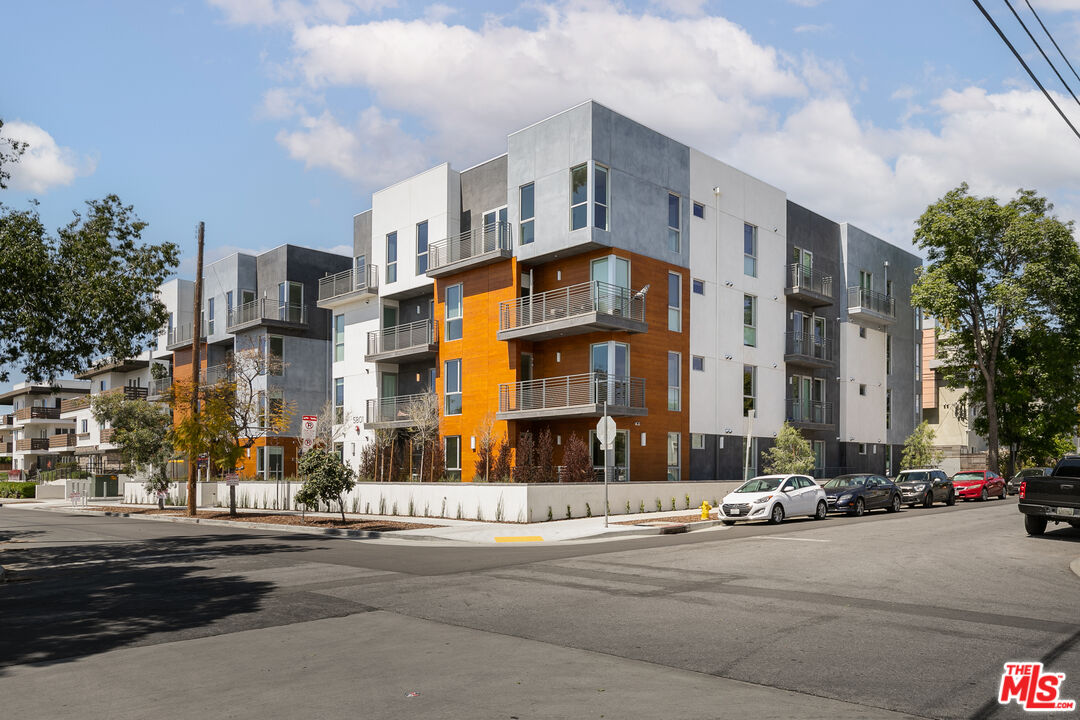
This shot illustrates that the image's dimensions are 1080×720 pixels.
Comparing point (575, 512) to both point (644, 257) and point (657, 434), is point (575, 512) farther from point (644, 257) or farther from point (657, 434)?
point (644, 257)

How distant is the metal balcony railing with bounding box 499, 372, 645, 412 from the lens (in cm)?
3109

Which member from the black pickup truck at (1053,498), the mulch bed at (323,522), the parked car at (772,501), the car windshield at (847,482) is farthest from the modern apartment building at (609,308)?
the black pickup truck at (1053,498)

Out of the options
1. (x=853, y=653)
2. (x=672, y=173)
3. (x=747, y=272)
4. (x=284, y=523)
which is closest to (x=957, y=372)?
(x=747, y=272)

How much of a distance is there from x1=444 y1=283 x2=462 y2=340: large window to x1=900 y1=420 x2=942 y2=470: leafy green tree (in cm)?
2612

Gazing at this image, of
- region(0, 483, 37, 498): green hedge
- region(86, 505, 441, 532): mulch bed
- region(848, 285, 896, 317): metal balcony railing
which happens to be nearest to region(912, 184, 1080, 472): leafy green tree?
region(848, 285, 896, 317): metal balcony railing

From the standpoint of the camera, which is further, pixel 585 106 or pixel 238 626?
pixel 585 106

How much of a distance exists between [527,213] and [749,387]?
12.8m

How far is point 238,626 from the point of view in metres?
Answer: 9.95

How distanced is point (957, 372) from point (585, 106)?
29801mm

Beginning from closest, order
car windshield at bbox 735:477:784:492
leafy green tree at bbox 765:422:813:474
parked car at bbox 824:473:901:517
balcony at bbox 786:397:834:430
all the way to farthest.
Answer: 1. car windshield at bbox 735:477:784:492
2. parked car at bbox 824:473:901:517
3. leafy green tree at bbox 765:422:813:474
4. balcony at bbox 786:397:834:430

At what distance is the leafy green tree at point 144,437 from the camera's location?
1575 inches

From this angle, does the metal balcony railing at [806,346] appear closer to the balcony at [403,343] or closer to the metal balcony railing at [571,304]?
the metal balcony railing at [571,304]

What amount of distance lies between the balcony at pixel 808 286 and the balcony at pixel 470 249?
568 inches

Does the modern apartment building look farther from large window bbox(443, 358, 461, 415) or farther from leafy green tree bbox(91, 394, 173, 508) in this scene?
leafy green tree bbox(91, 394, 173, 508)
